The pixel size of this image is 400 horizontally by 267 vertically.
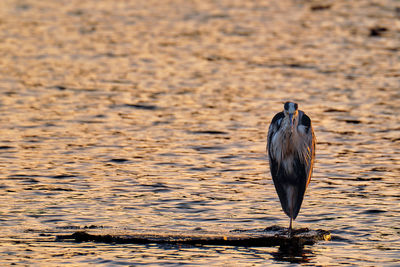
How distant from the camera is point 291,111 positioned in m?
12.3

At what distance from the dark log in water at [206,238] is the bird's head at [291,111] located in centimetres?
132

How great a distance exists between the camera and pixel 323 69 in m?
25.8

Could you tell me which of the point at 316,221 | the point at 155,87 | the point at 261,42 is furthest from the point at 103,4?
the point at 316,221

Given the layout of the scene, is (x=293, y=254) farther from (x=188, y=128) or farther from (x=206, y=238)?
(x=188, y=128)

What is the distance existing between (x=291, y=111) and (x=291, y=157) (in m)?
0.64

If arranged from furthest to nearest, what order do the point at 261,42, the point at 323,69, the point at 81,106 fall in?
the point at 261,42 → the point at 323,69 → the point at 81,106

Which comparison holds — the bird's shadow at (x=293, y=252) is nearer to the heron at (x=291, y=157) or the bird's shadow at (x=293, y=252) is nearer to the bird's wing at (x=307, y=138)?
the heron at (x=291, y=157)

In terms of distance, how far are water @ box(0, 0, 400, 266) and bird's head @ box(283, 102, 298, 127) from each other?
4.92 ft

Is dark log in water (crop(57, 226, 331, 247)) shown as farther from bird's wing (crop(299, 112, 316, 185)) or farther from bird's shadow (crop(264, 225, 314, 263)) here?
bird's wing (crop(299, 112, 316, 185))

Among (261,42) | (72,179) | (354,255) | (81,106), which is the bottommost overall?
(354,255)

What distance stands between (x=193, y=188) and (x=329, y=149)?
352 centimetres

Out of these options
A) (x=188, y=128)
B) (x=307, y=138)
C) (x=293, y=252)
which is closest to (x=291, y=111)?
(x=307, y=138)

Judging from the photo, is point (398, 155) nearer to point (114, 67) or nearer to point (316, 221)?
point (316, 221)

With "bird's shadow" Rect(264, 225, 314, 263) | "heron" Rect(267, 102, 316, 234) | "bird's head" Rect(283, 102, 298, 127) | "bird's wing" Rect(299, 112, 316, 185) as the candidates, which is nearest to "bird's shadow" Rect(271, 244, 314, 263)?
"bird's shadow" Rect(264, 225, 314, 263)
